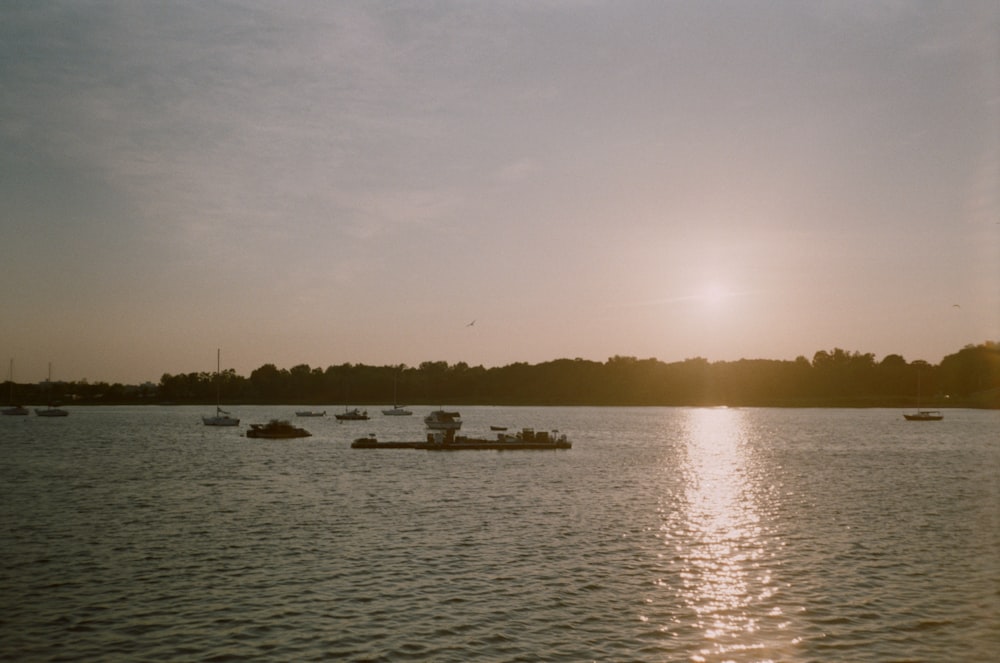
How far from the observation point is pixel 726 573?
35.6 m

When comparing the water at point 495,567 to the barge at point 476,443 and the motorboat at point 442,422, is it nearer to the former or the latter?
the barge at point 476,443

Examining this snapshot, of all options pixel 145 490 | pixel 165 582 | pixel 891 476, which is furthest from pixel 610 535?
pixel 891 476

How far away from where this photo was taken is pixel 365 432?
172 metres

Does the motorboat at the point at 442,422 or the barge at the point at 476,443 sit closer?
the barge at the point at 476,443

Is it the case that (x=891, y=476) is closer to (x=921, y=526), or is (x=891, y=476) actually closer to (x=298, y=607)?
(x=921, y=526)

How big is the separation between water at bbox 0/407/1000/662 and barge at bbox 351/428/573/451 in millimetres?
32071

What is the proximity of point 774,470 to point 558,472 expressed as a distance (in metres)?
26.0

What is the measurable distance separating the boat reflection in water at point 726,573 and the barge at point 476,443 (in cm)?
4370

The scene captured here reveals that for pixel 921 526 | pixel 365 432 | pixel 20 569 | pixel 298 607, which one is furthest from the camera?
pixel 365 432

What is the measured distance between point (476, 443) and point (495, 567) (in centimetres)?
7723

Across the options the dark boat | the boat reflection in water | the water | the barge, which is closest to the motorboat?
the dark boat

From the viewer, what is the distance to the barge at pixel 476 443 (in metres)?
112

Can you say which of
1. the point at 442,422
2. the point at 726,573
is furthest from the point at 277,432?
the point at 726,573

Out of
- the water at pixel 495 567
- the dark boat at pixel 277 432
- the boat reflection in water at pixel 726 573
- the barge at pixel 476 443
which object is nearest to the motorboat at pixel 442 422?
the dark boat at pixel 277 432
